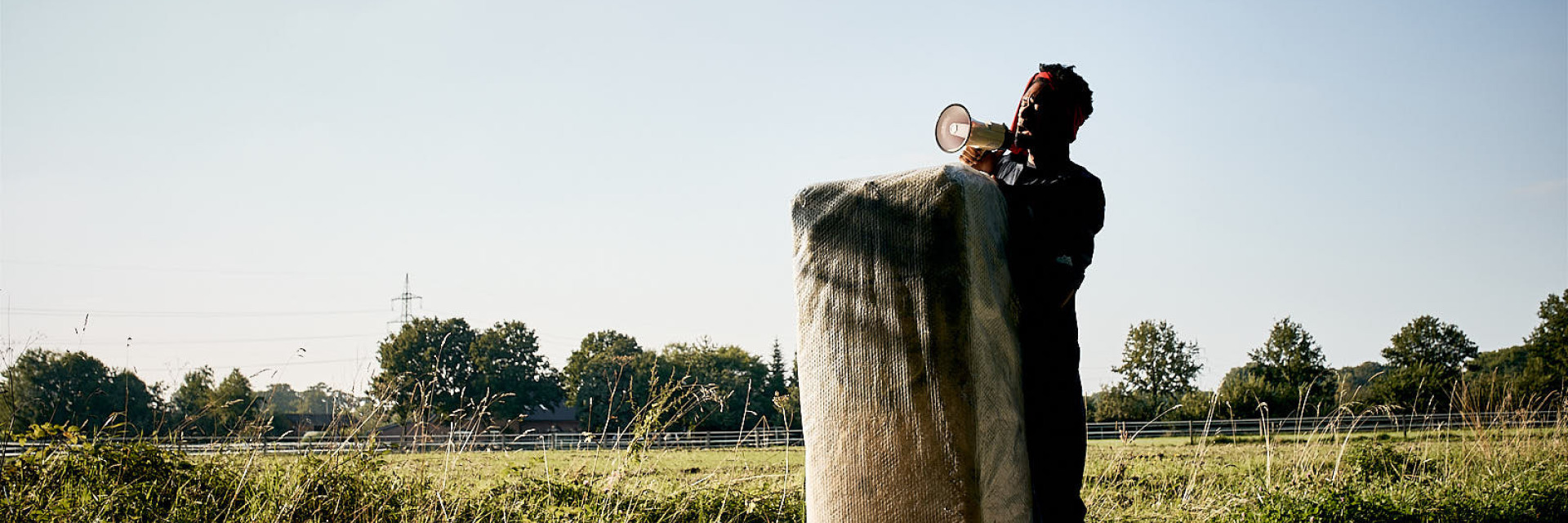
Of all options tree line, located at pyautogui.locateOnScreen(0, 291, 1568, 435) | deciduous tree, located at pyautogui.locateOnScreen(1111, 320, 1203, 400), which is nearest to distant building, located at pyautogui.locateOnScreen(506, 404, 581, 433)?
tree line, located at pyautogui.locateOnScreen(0, 291, 1568, 435)

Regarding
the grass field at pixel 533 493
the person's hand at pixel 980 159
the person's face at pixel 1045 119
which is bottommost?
the grass field at pixel 533 493

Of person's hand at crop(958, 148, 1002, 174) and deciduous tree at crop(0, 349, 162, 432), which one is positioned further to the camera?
deciduous tree at crop(0, 349, 162, 432)

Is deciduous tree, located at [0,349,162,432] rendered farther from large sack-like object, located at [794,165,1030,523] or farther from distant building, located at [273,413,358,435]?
large sack-like object, located at [794,165,1030,523]

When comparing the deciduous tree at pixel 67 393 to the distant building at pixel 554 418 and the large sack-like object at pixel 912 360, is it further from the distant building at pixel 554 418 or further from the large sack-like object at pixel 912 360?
the distant building at pixel 554 418

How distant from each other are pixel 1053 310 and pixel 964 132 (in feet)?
1.91

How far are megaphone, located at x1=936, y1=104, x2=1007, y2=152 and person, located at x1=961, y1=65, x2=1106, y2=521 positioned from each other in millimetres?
137

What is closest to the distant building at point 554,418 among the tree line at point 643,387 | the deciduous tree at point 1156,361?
the tree line at point 643,387

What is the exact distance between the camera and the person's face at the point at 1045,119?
2.71m

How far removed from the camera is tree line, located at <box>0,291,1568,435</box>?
4.37 metres

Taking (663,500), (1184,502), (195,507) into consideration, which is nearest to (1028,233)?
(663,500)

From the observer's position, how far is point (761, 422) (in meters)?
4.52

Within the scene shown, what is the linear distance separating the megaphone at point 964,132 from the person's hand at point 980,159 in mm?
26

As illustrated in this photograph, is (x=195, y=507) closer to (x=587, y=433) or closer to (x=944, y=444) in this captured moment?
(x=587, y=433)

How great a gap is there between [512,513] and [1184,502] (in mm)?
3929
